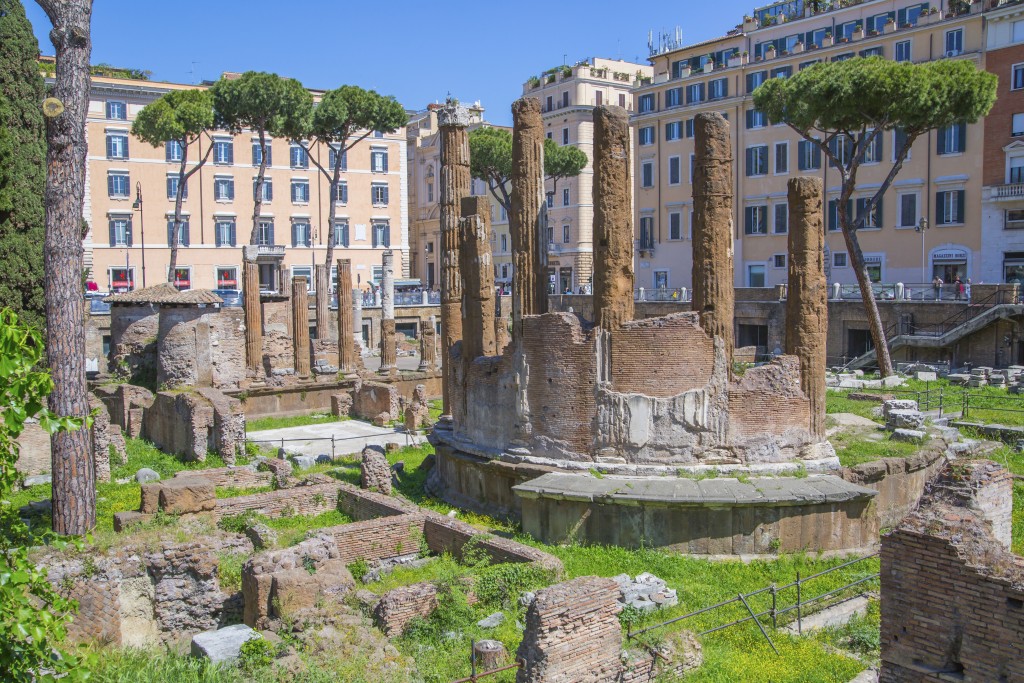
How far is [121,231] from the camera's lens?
4881 cm

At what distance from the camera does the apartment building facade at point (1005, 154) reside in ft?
117

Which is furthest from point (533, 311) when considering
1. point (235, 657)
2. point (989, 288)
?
point (989, 288)

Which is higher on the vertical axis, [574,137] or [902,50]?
[902,50]

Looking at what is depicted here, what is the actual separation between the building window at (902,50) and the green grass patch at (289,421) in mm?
28896

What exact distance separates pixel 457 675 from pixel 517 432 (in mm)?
7031

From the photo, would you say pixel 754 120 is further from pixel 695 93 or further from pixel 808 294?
pixel 808 294

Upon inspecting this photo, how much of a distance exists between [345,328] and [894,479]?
22093 millimetres

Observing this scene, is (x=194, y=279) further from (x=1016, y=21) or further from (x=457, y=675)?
(x=457, y=675)

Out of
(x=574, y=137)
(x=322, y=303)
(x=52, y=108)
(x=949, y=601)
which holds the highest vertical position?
(x=574, y=137)

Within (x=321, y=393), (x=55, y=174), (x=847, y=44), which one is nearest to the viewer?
(x=55, y=174)

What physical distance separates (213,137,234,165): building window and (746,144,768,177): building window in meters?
28.2

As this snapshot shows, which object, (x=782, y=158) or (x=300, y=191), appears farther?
(x=300, y=191)

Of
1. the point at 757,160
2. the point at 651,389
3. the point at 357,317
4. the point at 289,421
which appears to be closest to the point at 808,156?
the point at 757,160

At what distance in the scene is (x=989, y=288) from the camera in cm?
3222
